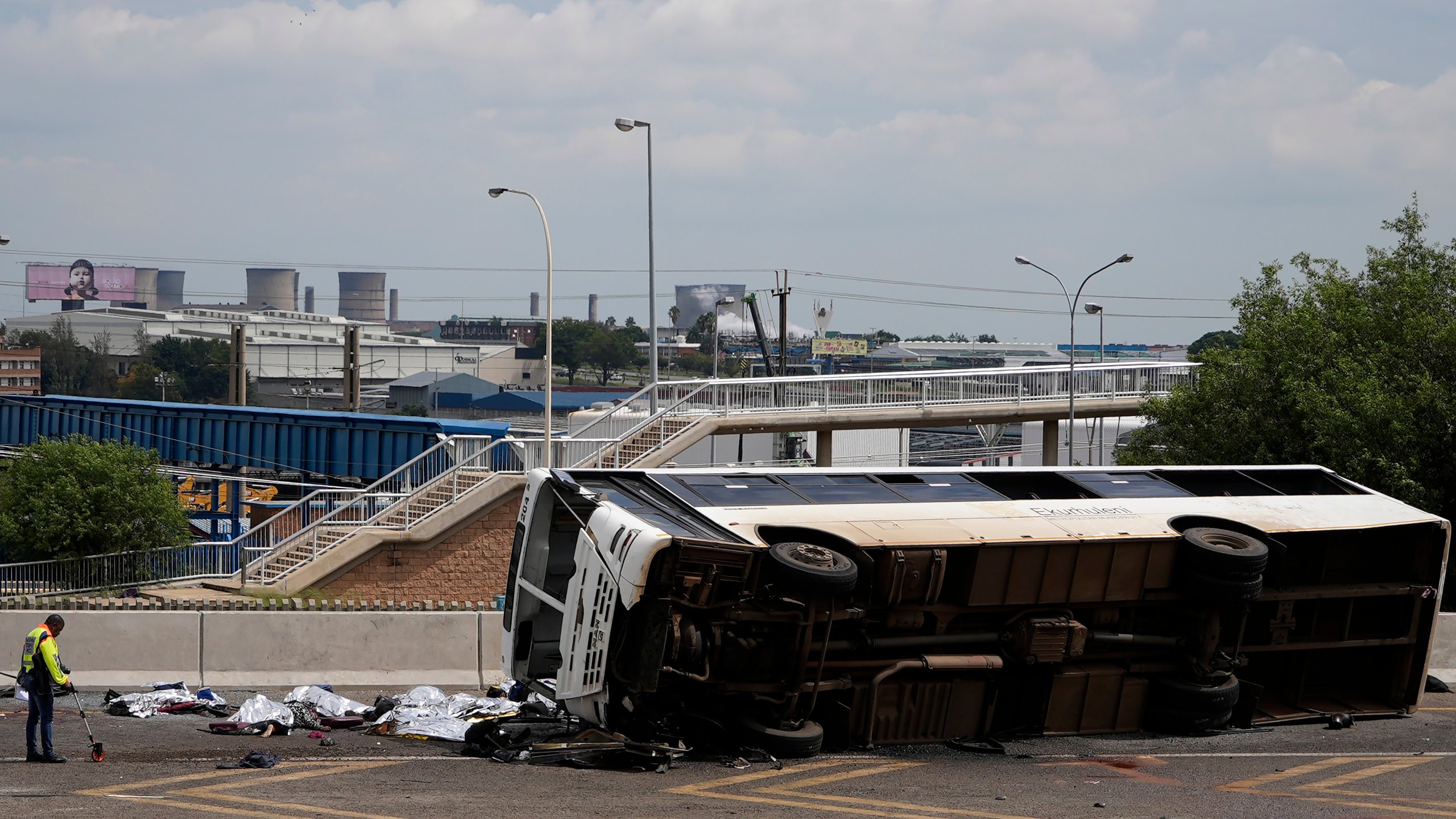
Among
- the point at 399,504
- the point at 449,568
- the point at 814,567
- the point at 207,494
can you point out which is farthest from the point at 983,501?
the point at 207,494

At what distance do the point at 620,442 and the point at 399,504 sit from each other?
544 centimetres

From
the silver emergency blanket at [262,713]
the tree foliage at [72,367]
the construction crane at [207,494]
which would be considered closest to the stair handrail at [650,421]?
the silver emergency blanket at [262,713]

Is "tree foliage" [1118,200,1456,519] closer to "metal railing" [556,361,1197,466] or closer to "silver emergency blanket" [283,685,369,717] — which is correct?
"metal railing" [556,361,1197,466]

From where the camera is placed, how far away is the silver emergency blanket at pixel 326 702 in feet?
43.0

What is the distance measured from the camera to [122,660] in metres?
14.6

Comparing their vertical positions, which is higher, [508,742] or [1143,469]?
[1143,469]

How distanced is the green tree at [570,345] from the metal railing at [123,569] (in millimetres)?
128566

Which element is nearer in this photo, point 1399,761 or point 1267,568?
point 1399,761

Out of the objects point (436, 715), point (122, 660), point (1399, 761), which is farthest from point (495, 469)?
point (1399, 761)

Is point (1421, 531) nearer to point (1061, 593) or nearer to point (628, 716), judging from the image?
point (1061, 593)

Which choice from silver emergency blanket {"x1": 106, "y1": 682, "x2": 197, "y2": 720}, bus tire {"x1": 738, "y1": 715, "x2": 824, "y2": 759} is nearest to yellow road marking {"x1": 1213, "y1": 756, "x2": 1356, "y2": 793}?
bus tire {"x1": 738, "y1": 715, "x2": 824, "y2": 759}

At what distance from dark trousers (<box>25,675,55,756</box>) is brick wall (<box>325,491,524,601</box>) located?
17509 mm

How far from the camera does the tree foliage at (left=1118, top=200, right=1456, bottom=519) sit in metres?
21.8

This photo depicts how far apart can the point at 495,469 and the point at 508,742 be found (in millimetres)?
18480
